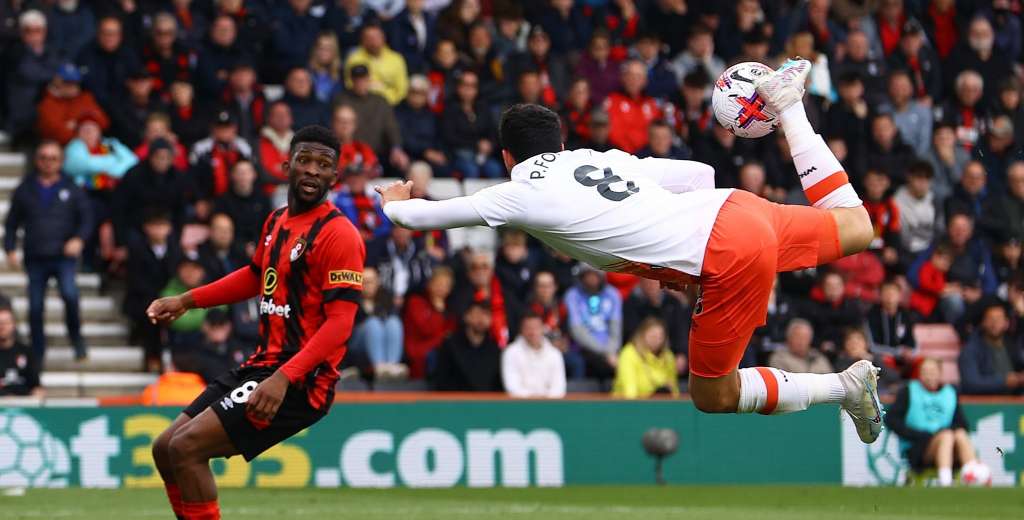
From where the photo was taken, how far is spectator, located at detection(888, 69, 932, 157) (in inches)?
798

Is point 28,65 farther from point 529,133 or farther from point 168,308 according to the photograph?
point 529,133

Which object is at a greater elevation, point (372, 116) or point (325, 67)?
point (325, 67)

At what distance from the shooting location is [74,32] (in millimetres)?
18625

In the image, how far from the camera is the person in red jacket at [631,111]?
19141 mm

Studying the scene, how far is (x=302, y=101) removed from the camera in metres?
18.3

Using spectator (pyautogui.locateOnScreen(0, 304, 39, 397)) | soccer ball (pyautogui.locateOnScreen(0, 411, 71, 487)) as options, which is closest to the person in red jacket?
spectator (pyautogui.locateOnScreen(0, 304, 39, 397))

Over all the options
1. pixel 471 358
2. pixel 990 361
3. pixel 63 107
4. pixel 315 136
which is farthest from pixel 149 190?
pixel 990 361

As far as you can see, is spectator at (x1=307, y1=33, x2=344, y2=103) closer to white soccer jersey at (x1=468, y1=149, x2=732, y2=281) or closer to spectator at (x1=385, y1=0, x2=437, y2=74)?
spectator at (x1=385, y1=0, x2=437, y2=74)

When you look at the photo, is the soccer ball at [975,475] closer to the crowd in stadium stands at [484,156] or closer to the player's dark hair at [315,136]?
the crowd in stadium stands at [484,156]

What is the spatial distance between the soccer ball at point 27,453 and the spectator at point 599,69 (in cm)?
747

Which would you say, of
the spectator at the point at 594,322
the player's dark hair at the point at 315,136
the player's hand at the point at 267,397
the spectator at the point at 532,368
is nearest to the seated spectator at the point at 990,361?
the spectator at the point at 594,322

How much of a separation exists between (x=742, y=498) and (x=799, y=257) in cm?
612

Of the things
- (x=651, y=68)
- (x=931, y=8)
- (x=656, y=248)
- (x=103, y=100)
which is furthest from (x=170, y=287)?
(x=931, y=8)

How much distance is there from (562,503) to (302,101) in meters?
6.31
